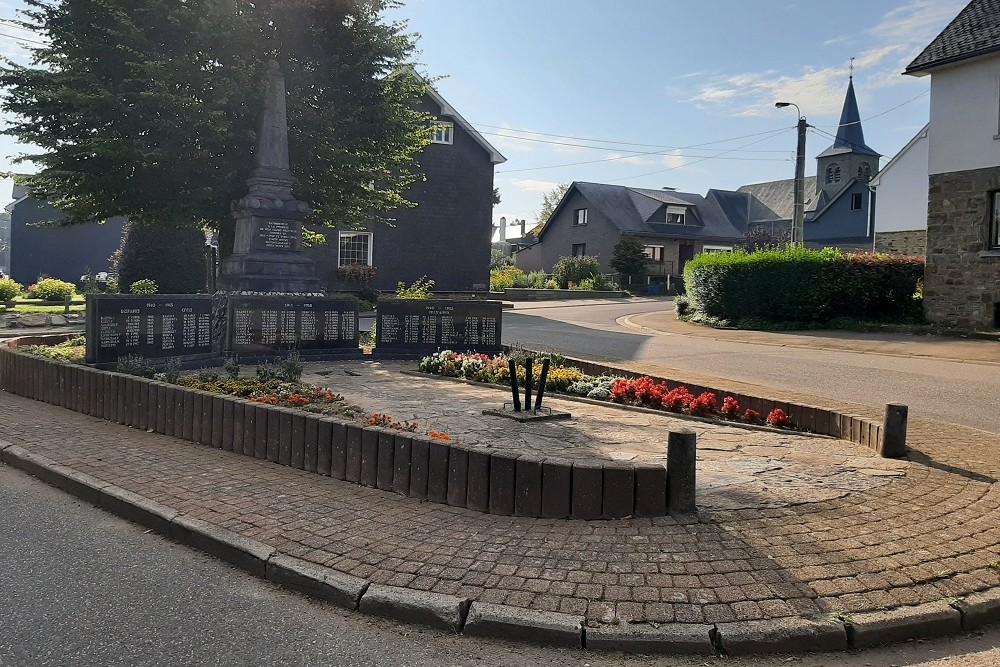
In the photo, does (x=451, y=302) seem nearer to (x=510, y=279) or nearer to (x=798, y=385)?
(x=798, y=385)

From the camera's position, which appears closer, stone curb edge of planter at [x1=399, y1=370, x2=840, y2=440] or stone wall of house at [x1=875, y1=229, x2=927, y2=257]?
stone curb edge of planter at [x1=399, y1=370, x2=840, y2=440]

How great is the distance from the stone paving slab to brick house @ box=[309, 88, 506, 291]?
27667 mm

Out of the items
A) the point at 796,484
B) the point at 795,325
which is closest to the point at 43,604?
the point at 796,484

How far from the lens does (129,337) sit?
11000 mm

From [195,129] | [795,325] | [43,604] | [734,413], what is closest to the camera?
[43,604]

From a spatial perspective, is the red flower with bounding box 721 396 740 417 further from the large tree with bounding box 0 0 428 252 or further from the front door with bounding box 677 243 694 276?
the front door with bounding box 677 243 694 276

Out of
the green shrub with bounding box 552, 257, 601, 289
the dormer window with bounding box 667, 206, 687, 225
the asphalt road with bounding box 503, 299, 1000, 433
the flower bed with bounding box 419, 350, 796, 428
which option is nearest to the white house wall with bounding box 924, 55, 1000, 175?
the asphalt road with bounding box 503, 299, 1000, 433

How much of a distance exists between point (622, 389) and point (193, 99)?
1306 centimetres

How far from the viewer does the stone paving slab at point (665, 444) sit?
18.2 feet

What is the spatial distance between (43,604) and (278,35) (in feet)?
56.3

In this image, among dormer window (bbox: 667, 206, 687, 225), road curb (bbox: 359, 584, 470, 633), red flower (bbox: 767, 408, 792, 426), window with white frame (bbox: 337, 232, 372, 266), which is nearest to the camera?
road curb (bbox: 359, 584, 470, 633)

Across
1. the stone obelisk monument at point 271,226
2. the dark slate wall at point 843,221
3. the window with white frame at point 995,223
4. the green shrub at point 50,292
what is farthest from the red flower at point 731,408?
the dark slate wall at point 843,221

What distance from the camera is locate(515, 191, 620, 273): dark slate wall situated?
184 feet

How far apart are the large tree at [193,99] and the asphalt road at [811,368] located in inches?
269
